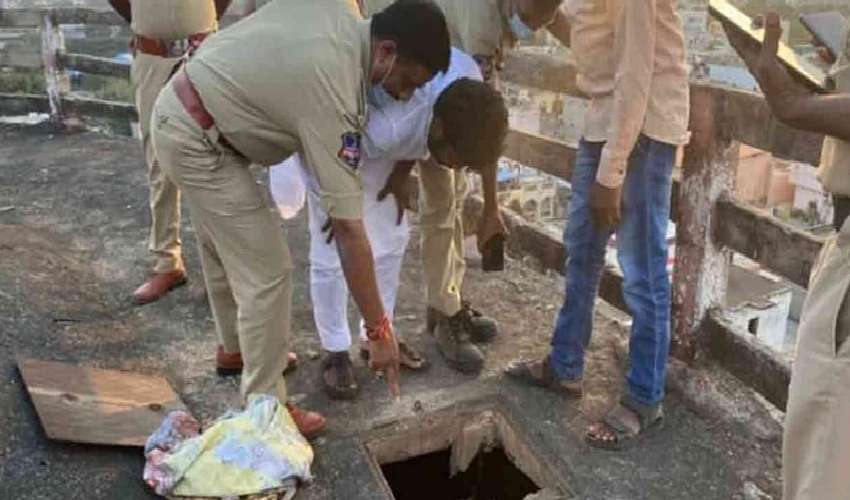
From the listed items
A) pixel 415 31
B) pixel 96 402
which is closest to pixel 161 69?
pixel 96 402

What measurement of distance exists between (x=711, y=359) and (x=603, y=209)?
1.04 m

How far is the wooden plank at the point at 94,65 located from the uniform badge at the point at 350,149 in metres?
5.53

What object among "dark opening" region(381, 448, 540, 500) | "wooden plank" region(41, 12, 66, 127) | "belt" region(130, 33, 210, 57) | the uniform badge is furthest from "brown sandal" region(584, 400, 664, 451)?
"wooden plank" region(41, 12, 66, 127)

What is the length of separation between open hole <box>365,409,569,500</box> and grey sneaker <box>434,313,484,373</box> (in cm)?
29

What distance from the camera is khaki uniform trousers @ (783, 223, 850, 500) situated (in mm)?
1918

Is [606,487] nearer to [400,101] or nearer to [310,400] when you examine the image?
[310,400]

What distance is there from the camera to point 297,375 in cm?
361

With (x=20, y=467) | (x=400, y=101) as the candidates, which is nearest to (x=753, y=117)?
(x=400, y=101)

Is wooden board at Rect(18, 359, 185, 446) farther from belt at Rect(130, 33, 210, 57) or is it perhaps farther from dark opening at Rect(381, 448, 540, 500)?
belt at Rect(130, 33, 210, 57)

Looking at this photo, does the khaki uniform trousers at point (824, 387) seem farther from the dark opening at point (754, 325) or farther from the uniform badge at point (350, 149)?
the dark opening at point (754, 325)

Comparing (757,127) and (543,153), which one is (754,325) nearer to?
(543,153)

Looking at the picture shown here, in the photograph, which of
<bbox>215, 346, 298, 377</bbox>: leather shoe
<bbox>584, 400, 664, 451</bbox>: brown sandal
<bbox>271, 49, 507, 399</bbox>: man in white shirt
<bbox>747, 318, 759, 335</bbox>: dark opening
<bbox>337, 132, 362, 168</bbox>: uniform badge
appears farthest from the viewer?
<bbox>747, 318, 759, 335</bbox>: dark opening

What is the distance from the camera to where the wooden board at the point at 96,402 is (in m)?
3.05

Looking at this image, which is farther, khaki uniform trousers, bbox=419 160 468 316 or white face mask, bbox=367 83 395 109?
khaki uniform trousers, bbox=419 160 468 316
